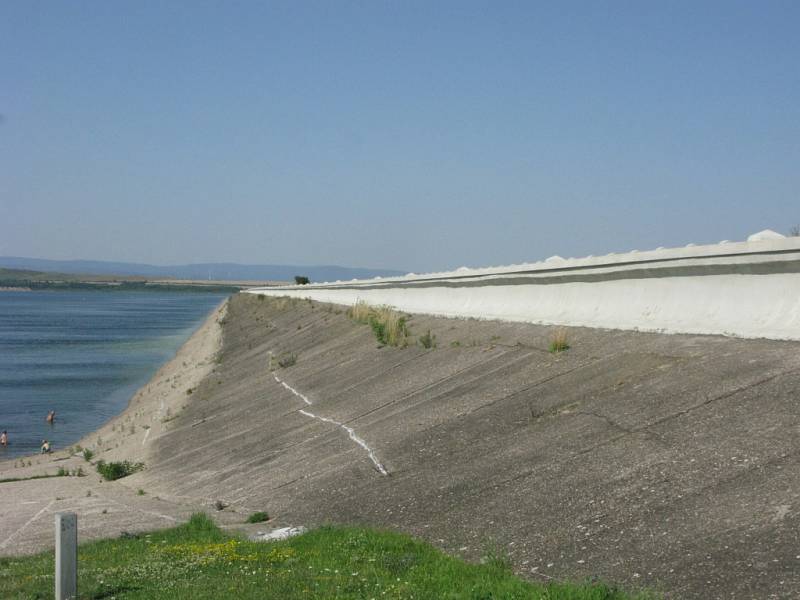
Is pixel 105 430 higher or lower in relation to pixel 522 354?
lower

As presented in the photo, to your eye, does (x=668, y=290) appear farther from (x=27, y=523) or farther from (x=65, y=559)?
(x=27, y=523)

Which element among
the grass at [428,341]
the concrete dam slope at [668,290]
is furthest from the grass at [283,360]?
the grass at [428,341]

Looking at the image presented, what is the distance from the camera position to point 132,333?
9125 centimetres

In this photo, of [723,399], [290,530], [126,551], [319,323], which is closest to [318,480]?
[290,530]

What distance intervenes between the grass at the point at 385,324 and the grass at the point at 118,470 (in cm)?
560

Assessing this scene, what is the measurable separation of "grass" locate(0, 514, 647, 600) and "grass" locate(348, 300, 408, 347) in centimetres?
1139

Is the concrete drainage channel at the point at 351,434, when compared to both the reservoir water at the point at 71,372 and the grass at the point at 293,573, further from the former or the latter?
the reservoir water at the point at 71,372

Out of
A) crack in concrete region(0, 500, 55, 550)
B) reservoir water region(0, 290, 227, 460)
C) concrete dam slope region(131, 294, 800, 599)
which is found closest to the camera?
concrete dam slope region(131, 294, 800, 599)

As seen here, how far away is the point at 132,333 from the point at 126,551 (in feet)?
274

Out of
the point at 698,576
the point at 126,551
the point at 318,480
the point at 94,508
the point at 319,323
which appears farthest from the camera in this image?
the point at 319,323

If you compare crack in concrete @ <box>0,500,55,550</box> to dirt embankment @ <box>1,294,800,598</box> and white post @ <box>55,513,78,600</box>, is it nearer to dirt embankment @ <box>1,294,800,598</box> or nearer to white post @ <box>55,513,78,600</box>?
dirt embankment @ <box>1,294,800,598</box>

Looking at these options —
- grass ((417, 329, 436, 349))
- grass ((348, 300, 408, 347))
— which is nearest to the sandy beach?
grass ((348, 300, 408, 347))

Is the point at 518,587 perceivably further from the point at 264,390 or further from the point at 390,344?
the point at 264,390

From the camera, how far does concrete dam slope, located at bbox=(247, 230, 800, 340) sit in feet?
36.3
